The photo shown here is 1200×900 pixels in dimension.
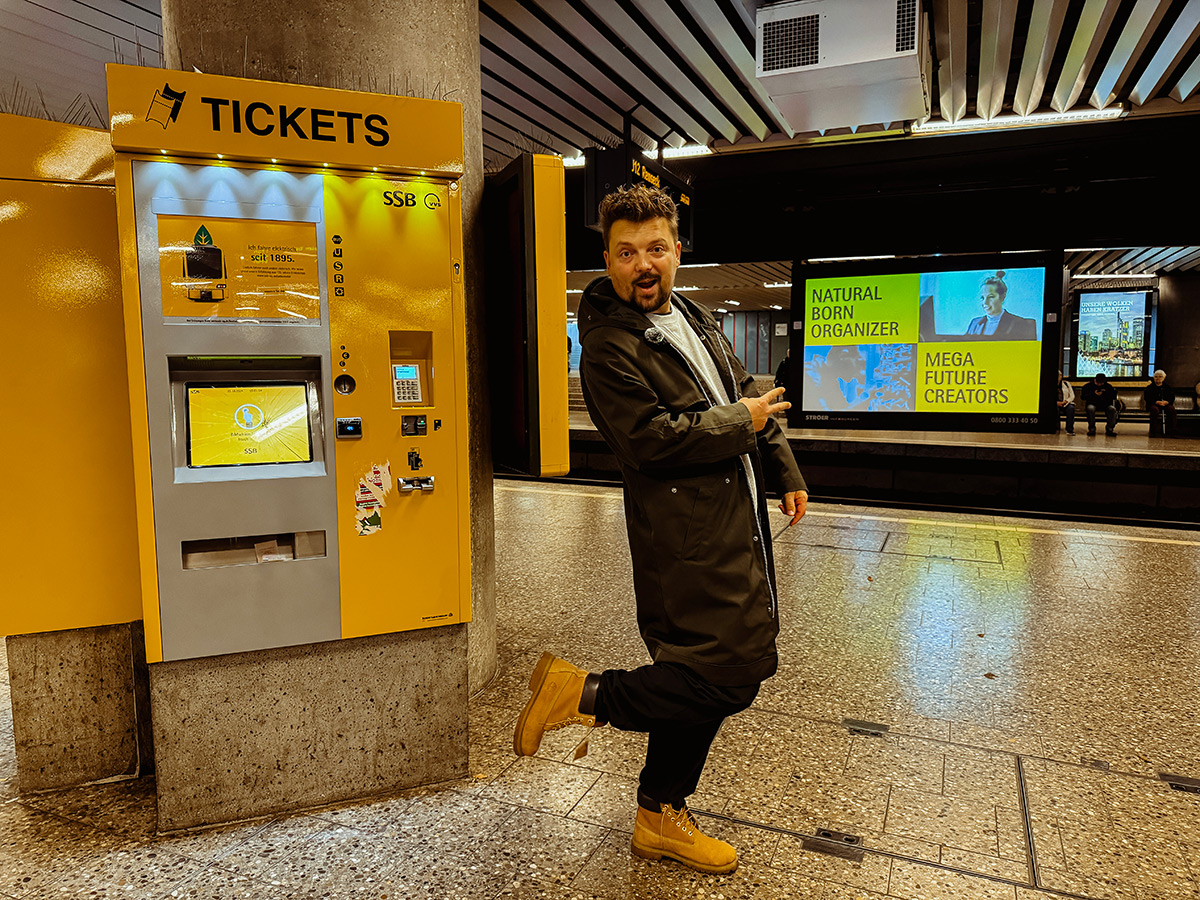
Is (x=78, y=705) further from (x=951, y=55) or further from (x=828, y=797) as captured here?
(x=951, y=55)

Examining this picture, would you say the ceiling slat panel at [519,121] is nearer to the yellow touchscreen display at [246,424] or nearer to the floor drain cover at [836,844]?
the yellow touchscreen display at [246,424]

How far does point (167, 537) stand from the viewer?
2.03 m

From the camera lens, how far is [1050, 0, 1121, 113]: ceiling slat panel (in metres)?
5.92

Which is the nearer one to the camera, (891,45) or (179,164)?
(179,164)

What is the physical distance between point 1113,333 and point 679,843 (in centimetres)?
2032

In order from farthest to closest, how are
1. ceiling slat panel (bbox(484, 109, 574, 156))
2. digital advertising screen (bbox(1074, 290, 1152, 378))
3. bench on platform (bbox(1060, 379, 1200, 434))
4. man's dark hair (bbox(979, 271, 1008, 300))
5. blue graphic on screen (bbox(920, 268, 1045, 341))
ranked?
1. digital advertising screen (bbox(1074, 290, 1152, 378))
2. bench on platform (bbox(1060, 379, 1200, 434))
3. man's dark hair (bbox(979, 271, 1008, 300))
4. blue graphic on screen (bbox(920, 268, 1045, 341))
5. ceiling slat panel (bbox(484, 109, 574, 156))

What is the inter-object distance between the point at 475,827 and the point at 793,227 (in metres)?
10.6

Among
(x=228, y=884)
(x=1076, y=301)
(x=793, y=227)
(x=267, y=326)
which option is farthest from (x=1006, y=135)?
(x=1076, y=301)

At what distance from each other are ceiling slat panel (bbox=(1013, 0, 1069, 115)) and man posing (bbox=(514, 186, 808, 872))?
6.26 metres

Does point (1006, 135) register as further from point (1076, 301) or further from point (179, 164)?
point (1076, 301)

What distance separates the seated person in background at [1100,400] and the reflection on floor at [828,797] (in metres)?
9.01

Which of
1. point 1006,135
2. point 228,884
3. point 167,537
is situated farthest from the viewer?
point 1006,135

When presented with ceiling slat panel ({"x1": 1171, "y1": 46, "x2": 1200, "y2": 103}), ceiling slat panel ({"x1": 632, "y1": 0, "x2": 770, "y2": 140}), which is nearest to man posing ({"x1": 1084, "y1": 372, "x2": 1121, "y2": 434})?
ceiling slat panel ({"x1": 1171, "y1": 46, "x2": 1200, "y2": 103})

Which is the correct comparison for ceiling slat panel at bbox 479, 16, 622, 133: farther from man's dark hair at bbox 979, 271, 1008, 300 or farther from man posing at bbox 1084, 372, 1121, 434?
man posing at bbox 1084, 372, 1121, 434
